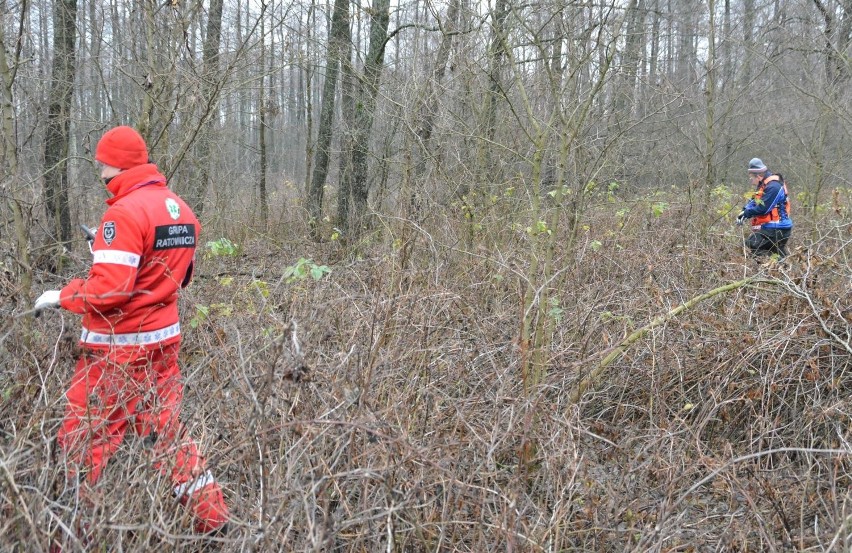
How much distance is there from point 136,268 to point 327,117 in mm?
8717

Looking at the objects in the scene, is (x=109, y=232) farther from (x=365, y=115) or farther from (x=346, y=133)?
(x=365, y=115)

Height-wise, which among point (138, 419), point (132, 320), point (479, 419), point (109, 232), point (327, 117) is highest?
point (327, 117)

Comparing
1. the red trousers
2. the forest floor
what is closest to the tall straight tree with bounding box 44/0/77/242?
the forest floor

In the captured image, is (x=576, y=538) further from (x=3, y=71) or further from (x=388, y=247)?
(x=3, y=71)

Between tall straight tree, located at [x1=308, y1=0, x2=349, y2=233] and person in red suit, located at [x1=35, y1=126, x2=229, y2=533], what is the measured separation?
284 inches

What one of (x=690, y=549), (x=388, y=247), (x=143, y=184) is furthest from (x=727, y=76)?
(x=143, y=184)

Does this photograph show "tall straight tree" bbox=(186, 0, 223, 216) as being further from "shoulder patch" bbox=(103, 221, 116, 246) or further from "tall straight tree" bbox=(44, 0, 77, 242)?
"shoulder patch" bbox=(103, 221, 116, 246)

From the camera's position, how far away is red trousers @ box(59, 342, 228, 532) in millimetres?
2482

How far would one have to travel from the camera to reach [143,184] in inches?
123

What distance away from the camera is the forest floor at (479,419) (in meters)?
2.38

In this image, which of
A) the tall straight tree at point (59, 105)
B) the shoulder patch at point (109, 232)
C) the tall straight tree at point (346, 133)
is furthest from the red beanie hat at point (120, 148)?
the tall straight tree at point (346, 133)

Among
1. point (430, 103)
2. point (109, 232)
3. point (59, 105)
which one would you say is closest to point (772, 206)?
point (430, 103)

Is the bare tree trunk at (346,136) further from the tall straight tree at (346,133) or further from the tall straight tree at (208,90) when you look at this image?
the tall straight tree at (208,90)

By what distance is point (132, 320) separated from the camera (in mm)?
2984
